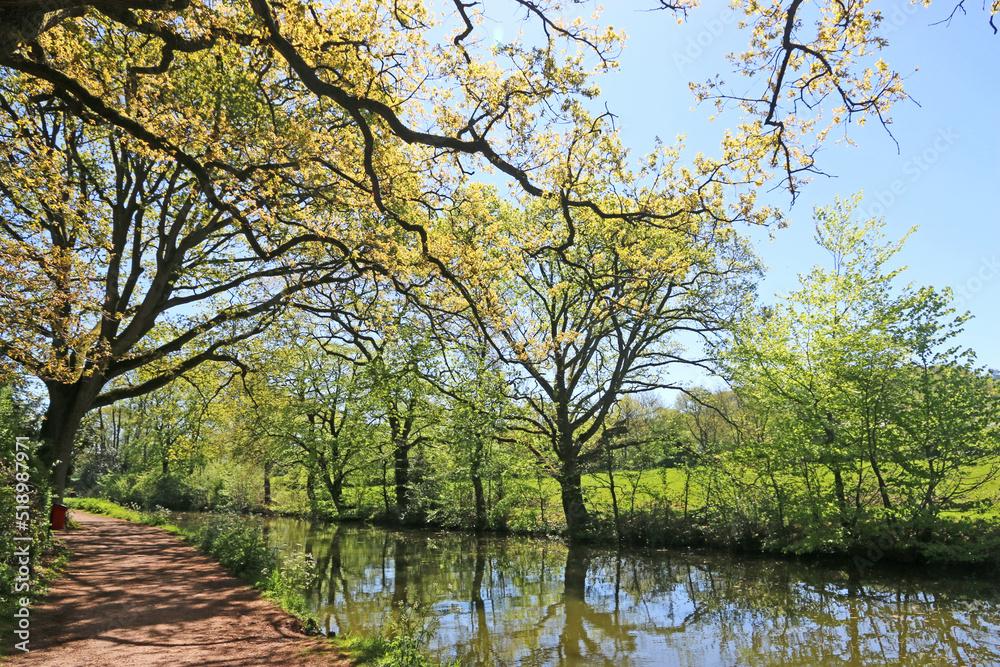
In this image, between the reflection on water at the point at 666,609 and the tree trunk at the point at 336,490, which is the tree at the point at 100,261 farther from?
the tree trunk at the point at 336,490

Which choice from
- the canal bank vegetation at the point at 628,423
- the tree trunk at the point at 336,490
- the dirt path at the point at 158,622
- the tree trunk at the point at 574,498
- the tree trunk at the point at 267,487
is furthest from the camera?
the tree trunk at the point at 267,487

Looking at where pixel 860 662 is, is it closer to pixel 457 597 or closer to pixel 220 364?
pixel 457 597

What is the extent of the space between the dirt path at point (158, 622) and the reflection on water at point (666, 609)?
1403 mm

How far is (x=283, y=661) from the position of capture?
6.29 meters

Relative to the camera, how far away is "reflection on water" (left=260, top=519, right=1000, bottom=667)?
7516mm

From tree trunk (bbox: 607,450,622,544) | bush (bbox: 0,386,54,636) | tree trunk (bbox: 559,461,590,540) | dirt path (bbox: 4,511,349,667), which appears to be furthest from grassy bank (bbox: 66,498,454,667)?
tree trunk (bbox: 607,450,622,544)

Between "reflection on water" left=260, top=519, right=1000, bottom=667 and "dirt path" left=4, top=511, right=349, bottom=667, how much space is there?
55.2 inches

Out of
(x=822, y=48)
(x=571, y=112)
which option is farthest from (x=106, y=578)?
(x=822, y=48)

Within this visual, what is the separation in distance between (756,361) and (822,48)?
27.9 feet

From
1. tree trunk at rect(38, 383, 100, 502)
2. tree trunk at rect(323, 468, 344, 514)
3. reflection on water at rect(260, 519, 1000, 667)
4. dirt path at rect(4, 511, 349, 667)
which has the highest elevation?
tree trunk at rect(38, 383, 100, 502)

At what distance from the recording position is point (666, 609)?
9898 millimetres

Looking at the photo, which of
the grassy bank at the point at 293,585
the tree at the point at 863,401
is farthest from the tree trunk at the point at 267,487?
the tree at the point at 863,401

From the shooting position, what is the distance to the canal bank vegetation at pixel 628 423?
11.0 metres

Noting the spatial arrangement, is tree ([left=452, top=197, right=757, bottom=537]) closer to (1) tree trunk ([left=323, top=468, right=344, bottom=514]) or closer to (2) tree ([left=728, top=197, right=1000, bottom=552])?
(2) tree ([left=728, top=197, right=1000, bottom=552])
